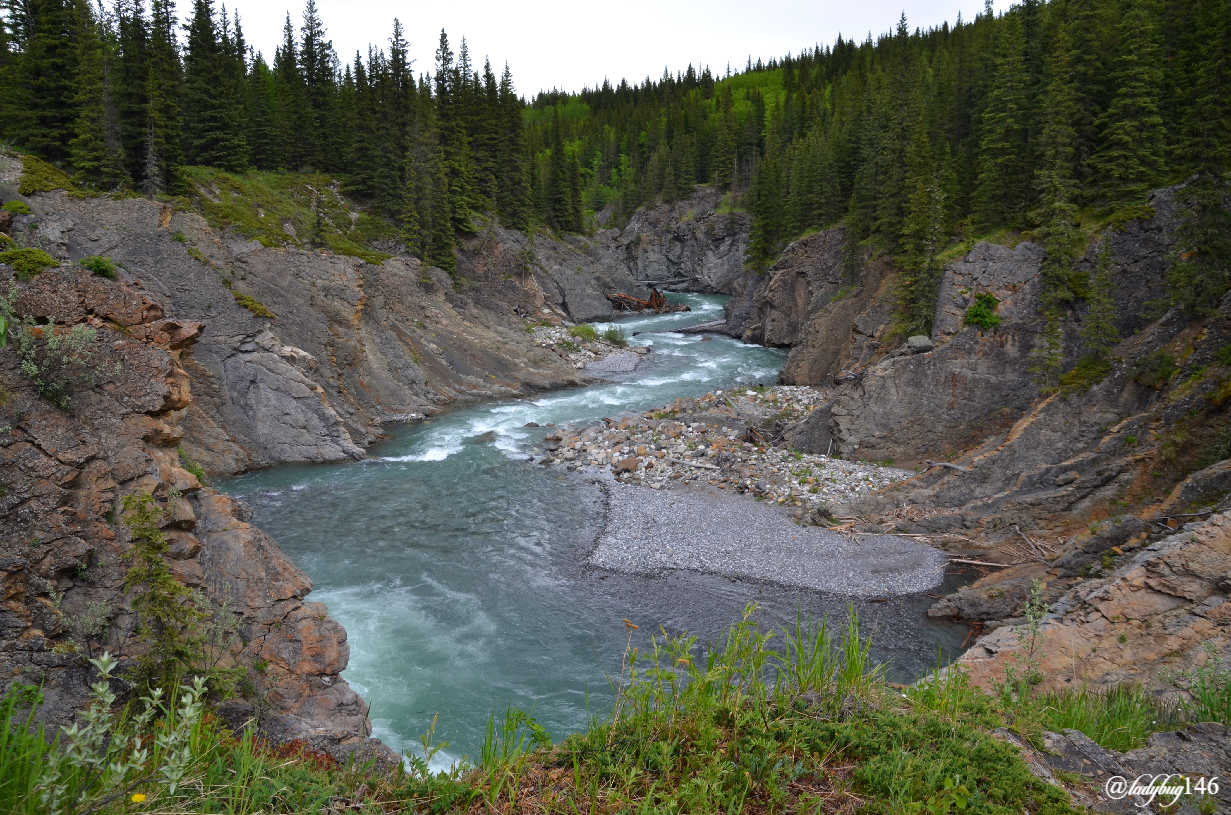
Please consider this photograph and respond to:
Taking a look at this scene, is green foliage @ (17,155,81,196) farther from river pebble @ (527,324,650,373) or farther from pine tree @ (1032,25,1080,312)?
pine tree @ (1032,25,1080,312)

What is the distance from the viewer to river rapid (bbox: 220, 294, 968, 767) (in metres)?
11.1

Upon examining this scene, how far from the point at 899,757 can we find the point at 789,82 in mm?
110933

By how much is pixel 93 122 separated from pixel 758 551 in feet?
106

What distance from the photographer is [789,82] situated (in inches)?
3878

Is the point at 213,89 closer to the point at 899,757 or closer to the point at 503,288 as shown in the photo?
the point at 503,288

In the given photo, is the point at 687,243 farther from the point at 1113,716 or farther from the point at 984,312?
the point at 1113,716

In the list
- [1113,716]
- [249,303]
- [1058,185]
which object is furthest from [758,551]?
[249,303]

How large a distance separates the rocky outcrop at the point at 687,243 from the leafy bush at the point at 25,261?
65955 mm

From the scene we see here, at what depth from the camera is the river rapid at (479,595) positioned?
1113cm

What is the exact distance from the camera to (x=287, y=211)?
36562mm

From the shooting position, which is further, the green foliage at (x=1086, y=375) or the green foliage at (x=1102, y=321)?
the green foliage at (x=1102, y=321)

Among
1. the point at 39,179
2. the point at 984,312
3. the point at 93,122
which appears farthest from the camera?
the point at 93,122

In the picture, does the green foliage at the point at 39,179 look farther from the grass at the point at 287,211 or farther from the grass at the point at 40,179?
the grass at the point at 287,211

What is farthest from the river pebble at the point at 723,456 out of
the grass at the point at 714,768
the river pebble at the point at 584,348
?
the grass at the point at 714,768
